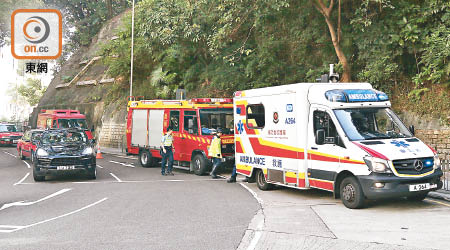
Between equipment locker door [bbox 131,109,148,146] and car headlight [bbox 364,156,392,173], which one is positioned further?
equipment locker door [bbox 131,109,148,146]

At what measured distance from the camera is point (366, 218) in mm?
9734

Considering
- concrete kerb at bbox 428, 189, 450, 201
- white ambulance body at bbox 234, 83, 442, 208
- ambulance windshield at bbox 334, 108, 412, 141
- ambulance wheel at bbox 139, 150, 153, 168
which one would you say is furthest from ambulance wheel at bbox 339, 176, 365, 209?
ambulance wheel at bbox 139, 150, 153, 168

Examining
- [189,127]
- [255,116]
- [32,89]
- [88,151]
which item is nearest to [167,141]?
[189,127]

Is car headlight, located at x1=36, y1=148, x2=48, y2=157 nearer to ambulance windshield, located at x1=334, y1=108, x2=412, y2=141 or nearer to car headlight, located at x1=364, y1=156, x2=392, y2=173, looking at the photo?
ambulance windshield, located at x1=334, y1=108, x2=412, y2=141

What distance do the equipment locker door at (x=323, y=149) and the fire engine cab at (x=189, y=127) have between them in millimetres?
5871

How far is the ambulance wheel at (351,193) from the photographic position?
10609 millimetres

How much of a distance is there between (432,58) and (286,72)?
8.06m

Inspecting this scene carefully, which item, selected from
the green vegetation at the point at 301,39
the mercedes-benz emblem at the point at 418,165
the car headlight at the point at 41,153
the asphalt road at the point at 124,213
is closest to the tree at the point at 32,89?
the green vegetation at the point at 301,39

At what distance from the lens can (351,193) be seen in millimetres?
10867

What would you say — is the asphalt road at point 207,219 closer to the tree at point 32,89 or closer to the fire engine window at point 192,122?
the fire engine window at point 192,122

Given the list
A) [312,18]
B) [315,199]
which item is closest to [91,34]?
[312,18]

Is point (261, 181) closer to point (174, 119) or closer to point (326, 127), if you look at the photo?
point (326, 127)

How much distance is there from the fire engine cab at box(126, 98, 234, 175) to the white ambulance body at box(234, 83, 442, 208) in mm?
4067

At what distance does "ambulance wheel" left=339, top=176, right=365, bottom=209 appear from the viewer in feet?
34.8
